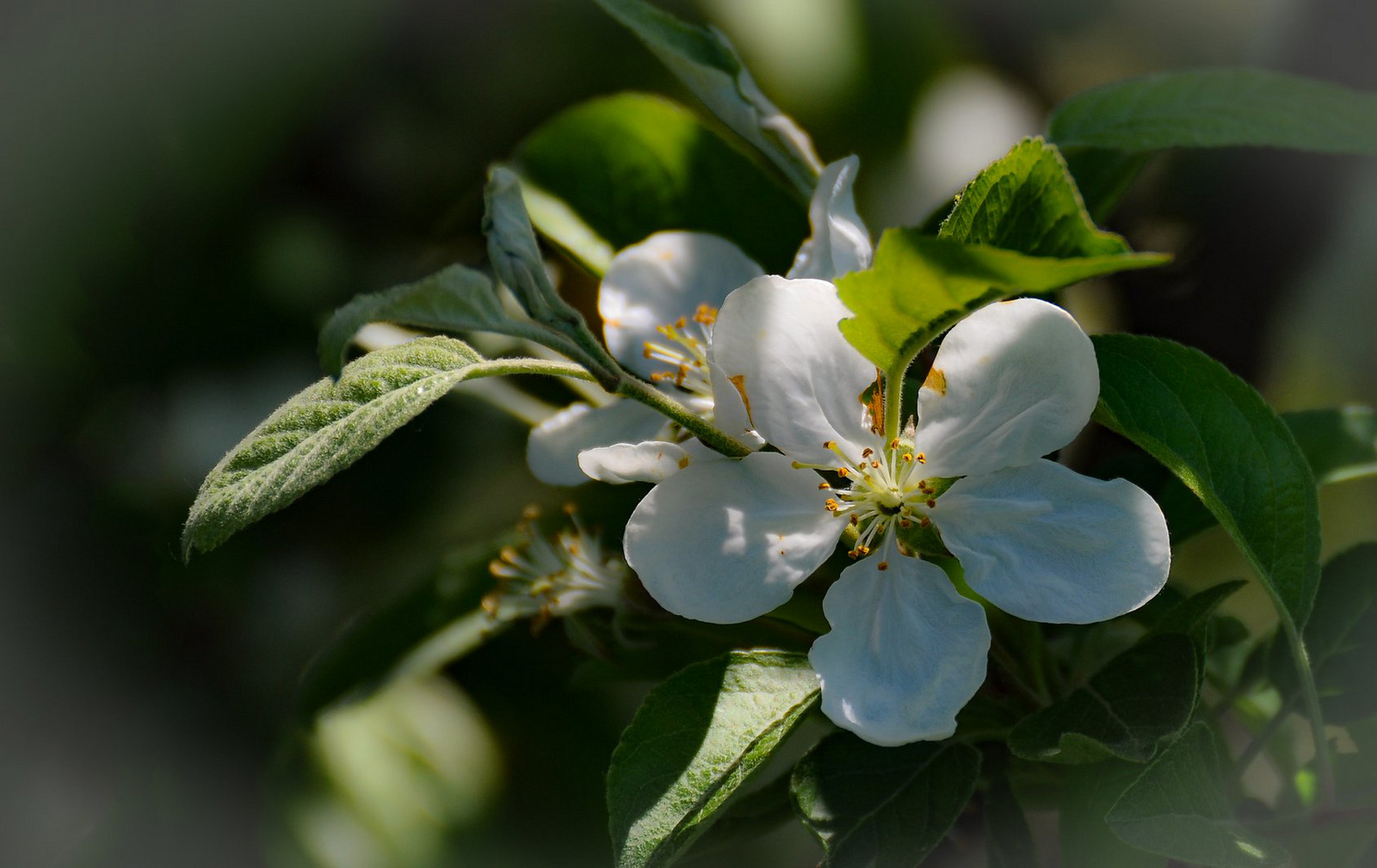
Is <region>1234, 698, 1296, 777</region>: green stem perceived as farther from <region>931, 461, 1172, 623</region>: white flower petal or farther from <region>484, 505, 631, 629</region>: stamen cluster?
<region>484, 505, 631, 629</region>: stamen cluster

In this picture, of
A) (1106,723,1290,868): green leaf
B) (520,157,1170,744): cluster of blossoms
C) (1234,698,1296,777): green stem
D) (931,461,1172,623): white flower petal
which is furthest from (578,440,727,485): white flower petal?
(1234,698,1296,777): green stem

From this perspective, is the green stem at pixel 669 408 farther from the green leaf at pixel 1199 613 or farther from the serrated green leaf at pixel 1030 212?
the green leaf at pixel 1199 613

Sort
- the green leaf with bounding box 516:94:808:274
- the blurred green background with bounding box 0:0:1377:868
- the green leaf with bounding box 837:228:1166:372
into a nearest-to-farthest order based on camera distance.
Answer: the green leaf with bounding box 837:228:1166:372, the green leaf with bounding box 516:94:808:274, the blurred green background with bounding box 0:0:1377:868

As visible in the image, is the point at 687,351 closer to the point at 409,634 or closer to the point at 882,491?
the point at 882,491

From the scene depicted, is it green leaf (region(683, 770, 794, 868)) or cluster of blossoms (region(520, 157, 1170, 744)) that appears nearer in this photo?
cluster of blossoms (region(520, 157, 1170, 744))

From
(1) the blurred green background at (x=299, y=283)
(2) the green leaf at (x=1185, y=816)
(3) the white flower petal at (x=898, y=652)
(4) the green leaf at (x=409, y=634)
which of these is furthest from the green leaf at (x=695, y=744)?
(1) the blurred green background at (x=299, y=283)

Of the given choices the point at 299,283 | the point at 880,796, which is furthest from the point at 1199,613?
the point at 299,283
